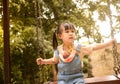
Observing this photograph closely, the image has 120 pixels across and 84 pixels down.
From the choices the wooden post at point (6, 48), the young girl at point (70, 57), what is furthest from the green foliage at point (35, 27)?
the young girl at point (70, 57)

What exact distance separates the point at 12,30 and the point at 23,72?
46.5 inches

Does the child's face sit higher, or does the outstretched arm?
the child's face

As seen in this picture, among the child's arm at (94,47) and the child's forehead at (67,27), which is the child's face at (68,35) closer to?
the child's forehead at (67,27)

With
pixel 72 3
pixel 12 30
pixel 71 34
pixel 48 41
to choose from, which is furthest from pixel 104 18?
pixel 71 34

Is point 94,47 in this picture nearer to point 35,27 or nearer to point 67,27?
point 67,27

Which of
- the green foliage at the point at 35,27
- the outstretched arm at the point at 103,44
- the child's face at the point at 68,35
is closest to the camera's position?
the outstretched arm at the point at 103,44

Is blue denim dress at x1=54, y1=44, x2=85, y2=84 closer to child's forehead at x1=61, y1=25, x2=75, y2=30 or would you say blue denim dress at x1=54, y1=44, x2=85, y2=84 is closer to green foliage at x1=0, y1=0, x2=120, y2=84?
child's forehead at x1=61, y1=25, x2=75, y2=30

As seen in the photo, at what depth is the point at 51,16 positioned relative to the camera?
7000 mm

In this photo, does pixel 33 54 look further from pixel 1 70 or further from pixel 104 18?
pixel 104 18

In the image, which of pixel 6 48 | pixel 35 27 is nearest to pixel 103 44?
pixel 6 48

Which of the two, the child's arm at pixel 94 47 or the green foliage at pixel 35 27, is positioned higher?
the green foliage at pixel 35 27

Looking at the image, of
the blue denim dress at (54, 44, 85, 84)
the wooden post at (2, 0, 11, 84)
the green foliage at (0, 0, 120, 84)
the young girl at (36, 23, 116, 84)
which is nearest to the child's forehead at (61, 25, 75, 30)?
the young girl at (36, 23, 116, 84)

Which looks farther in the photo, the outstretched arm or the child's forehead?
the child's forehead

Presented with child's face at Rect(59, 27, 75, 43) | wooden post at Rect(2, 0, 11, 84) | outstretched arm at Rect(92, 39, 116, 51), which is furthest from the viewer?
wooden post at Rect(2, 0, 11, 84)
